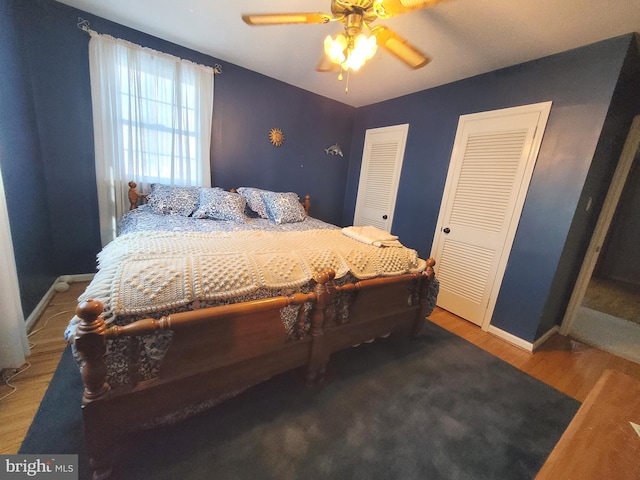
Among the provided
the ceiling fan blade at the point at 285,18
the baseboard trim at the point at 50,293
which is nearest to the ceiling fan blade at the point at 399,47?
the ceiling fan blade at the point at 285,18

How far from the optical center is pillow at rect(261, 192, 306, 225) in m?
2.66

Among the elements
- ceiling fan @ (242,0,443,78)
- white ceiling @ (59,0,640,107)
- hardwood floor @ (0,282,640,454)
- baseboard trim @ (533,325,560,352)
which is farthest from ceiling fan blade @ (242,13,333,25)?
baseboard trim @ (533,325,560,352)

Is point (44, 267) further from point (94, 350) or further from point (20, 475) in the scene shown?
point (94, 350)

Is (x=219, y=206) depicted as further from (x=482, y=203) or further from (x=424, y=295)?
(x=482, y=203)

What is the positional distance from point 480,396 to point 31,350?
286 cm

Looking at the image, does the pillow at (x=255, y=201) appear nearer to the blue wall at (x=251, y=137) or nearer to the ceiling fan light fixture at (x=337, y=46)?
the blue wall at (x=251, y=137)

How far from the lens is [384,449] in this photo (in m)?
1.17

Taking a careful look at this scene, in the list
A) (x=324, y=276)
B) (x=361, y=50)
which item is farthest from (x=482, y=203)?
(x=324, y=276)

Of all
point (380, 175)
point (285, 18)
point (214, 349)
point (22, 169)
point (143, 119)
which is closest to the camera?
point (214, 349)

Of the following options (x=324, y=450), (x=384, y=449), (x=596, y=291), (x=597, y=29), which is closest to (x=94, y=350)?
(x=324, y=450)

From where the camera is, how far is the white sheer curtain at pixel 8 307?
4.26ft

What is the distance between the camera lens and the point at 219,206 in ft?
Result: 7.95

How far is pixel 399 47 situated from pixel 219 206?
193cm

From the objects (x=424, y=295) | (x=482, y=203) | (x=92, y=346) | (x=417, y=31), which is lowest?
(x=424, y=295)
